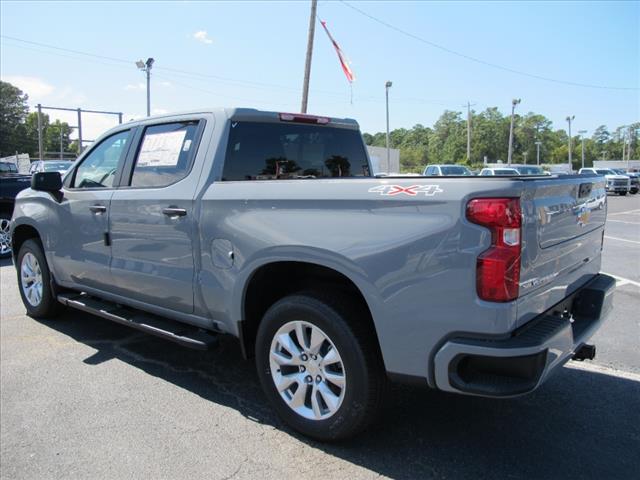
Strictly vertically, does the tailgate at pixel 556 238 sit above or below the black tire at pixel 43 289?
above

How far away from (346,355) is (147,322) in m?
1.92

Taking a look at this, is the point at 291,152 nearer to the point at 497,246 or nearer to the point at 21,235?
the point at 497,246

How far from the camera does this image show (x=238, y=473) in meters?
2.79

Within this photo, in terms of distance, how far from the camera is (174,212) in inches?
141

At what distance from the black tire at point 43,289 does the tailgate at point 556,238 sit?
181 inches

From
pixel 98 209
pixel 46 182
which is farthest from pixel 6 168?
pixel 98 209

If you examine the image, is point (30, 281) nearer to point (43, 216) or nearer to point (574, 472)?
point (43, 216)

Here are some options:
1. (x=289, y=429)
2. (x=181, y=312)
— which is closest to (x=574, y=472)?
(x=289, y=429)

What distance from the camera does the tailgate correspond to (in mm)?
2436

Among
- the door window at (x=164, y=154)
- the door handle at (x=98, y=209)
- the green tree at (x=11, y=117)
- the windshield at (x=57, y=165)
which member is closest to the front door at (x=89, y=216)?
the door handle at (x=98, y=209)

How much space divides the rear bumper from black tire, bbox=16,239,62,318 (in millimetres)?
4325

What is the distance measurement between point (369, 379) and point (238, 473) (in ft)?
2.85

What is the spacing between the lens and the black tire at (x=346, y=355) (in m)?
2.76

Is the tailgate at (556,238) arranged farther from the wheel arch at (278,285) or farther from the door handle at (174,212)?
Result: the door handle at (174,212)
